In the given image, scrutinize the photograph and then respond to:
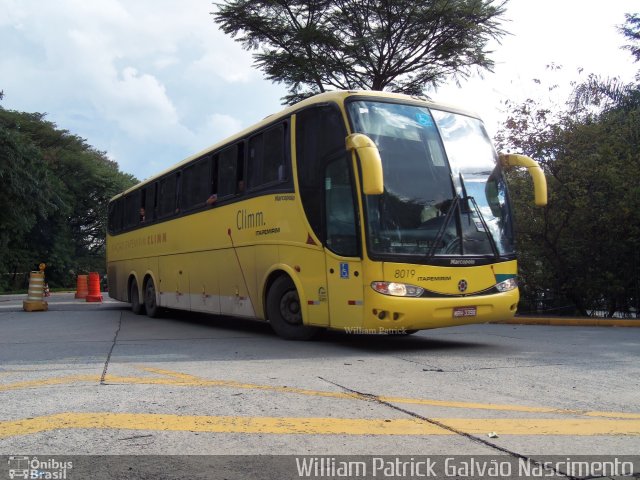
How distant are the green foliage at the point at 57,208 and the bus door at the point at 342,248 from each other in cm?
2412

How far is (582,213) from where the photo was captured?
14508mm

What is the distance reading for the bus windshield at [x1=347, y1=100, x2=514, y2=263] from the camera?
7695mm

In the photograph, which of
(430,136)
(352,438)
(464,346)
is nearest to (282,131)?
(430,136)

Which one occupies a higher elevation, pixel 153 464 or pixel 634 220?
pixel 634 220

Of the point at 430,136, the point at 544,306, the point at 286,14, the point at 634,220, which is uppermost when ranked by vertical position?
the point at 286,14

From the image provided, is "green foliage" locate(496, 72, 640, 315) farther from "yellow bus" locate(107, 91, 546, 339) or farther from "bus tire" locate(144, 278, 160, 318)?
"bus tire" locate(144, 278, 160, 318)

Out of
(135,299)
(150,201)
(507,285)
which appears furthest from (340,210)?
(135,299)

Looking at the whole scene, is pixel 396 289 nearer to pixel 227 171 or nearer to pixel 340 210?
pixel 340 210

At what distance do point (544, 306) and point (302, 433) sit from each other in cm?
1328

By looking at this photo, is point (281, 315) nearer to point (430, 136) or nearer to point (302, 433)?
point (430, 136)

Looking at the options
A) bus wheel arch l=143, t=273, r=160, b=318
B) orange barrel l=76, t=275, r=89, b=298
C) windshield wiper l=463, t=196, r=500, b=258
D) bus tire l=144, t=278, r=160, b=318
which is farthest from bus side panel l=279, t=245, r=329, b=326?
orange barrel l=76, t=275, r=89, b=298

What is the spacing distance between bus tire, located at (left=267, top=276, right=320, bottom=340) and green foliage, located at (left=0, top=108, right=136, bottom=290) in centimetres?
2278

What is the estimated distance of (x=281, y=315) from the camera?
9.34 metres

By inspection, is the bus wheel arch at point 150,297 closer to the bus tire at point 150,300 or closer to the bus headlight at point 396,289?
the bus tire at point 150,300
